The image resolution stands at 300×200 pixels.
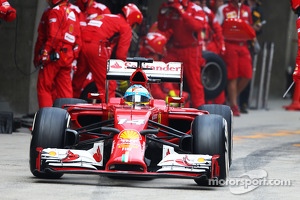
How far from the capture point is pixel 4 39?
19.0 m

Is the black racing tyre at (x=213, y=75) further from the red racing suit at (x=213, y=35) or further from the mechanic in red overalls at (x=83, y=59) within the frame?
the mechanic in red overalls at (x=83, y=59)

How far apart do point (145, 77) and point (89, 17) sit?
19.1ft

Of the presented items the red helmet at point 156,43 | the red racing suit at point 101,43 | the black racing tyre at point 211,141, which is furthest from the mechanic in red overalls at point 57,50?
the black racing tyre at point 211,141

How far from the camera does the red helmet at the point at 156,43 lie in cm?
2070

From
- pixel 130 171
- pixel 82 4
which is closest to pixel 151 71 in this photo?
pixel 130 171

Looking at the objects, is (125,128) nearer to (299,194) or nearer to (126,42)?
(299,194)

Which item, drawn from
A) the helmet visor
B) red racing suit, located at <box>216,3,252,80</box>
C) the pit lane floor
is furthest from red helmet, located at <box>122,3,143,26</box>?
the helmet visor

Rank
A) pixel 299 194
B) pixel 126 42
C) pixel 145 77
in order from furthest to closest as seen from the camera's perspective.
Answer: pixel 126 42
pixel 145 77
pixel 299 194

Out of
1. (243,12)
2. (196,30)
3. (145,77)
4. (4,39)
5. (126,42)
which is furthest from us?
(243,12)

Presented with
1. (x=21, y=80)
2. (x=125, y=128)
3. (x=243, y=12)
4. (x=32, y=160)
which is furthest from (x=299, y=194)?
(x=243, y=12)

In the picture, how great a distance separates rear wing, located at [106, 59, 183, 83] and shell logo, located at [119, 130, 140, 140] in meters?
1.81

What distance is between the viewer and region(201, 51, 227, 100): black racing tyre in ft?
71.4

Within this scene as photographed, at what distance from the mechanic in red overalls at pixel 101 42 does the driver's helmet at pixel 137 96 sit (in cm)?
536

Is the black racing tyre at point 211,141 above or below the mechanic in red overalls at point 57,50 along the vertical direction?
below
